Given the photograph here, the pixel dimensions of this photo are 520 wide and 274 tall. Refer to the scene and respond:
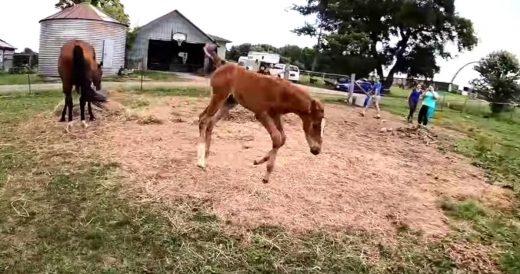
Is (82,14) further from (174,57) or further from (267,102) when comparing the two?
(267,102)

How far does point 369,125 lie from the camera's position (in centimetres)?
1391

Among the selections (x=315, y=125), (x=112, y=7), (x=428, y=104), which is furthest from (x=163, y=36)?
(x=315, y=125)

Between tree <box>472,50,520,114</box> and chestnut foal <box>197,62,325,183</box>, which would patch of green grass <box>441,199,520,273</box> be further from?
tree <box>472,50,520,114</box>

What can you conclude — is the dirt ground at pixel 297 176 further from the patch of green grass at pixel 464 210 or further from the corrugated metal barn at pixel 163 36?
the corrugated metal barn at pixel 163 36

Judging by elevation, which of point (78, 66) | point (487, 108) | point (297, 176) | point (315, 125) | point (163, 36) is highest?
point (163, 36)

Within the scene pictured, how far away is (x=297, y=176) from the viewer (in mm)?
8234

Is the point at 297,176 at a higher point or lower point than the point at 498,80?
lower

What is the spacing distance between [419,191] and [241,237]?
3584mm

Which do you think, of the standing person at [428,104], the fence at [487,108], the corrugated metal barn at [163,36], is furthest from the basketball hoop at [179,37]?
the standing person at [428,104]

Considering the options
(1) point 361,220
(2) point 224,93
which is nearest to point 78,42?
(2) point 224,93

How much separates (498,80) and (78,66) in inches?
976

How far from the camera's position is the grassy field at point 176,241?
227 inches

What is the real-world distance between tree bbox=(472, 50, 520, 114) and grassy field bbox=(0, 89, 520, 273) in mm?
21663

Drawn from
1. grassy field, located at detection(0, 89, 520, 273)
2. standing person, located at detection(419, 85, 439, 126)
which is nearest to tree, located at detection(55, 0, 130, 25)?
standing person, located at detection(419, 85, 439, 126)
